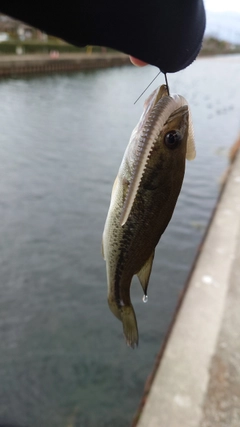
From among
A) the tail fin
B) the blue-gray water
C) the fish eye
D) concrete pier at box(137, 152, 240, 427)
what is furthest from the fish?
the blue-gray water

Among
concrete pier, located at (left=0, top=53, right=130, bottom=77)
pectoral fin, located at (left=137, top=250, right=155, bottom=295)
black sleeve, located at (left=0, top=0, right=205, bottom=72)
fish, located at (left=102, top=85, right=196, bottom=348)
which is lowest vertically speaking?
concrete pier, located at (left=0, top=53, right=130, bottom=77)

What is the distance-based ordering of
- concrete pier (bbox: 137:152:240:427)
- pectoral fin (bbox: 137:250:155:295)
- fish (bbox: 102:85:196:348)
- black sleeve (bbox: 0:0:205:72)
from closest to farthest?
black sleeve (bbox: 0:0:205:72) < fish (bbox: 102:85:196:348) < pectoral fin (bbox: 137:250:155:295) < concrete pier (bbox: 137:152:240:427)

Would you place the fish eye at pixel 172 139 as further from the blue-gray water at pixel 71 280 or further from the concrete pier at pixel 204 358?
the blue-gray water at pixel 71 280

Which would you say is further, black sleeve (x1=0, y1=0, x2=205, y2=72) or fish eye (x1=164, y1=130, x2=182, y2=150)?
fish eye (x1=164, y1=130, x2=182, y2=150)

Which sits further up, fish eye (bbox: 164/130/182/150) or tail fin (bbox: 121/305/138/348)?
fish eye (bbox: 164/130/182/150)

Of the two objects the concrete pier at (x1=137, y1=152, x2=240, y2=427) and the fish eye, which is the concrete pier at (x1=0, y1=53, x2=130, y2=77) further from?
the fish eye

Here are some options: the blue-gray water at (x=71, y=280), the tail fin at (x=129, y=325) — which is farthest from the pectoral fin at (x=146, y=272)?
the blue-gray water at (x=71, y=280)
